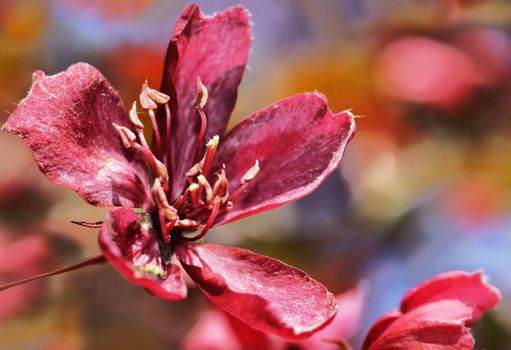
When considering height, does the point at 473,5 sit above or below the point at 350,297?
above

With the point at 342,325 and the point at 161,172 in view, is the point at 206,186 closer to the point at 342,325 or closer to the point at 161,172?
the point at 161,172

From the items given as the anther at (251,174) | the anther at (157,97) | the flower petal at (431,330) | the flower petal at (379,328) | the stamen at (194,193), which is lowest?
the flower petal at (379,328)

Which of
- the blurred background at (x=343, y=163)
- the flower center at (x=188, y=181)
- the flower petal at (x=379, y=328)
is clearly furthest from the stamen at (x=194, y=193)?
the blurred background at (x=343, y=163)

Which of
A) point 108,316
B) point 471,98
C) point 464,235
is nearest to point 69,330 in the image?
point 108,316

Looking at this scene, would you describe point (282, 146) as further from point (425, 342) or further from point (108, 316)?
point (108, 316)

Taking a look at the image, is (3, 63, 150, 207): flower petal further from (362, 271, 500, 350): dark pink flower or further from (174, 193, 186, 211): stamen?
(362, 271, 500, 350): dark pink flower

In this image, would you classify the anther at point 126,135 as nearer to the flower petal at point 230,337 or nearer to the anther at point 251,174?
the anther at point 251,174

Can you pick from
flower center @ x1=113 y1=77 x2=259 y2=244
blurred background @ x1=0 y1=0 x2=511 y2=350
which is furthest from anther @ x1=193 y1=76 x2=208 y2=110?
blurred background @ x1=0 y1=0 x2=511 y2=350
